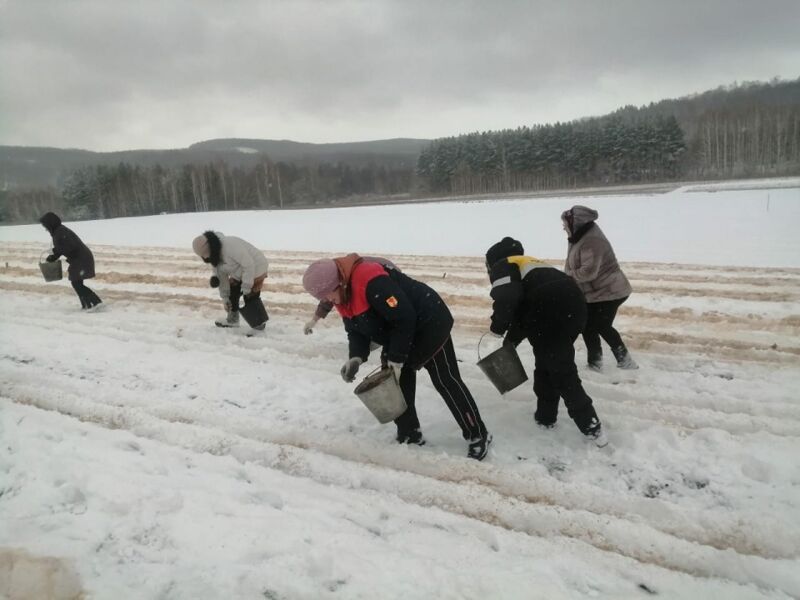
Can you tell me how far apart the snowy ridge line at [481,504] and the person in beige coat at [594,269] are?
90.8 inches

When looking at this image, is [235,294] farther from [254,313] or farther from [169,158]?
[169,158]

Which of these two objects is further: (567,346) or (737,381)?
(737,381)

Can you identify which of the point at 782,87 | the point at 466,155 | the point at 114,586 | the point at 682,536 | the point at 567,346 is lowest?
the point at 682,536

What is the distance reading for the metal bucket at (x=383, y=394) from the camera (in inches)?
146

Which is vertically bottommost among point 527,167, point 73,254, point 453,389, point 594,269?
point 453,389

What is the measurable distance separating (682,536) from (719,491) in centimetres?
61

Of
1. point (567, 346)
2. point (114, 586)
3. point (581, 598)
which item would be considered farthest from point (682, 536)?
point (114, 586)

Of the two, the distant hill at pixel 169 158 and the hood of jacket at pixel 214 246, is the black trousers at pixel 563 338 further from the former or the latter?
the distant hill at pixel 169 158

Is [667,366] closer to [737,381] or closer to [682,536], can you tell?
[737,381]

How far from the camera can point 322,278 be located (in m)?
3.53

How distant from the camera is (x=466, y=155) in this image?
7050 cm

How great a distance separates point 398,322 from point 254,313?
14.4ft

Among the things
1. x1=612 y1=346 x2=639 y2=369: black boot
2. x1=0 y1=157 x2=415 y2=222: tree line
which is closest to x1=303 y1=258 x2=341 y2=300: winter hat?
x1=612 y1=346 x2=639 y2=369: black boot

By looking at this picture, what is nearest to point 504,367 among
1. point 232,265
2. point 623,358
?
point 623,358
